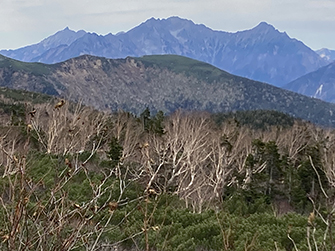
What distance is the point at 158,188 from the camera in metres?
17.5

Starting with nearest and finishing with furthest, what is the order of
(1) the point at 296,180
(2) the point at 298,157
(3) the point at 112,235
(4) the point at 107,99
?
(3) the point at 112,235 → (1) the point at 296,180 → (2) the point at 298,157 → (4) the point at 107,99

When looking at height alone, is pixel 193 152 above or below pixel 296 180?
above

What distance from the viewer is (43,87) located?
175375mm

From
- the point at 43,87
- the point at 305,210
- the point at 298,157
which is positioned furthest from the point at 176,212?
the point at 43,87

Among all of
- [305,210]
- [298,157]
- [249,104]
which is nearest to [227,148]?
[305,210]

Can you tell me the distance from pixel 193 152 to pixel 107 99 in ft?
547

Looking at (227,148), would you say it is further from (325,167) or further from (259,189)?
(325,167)

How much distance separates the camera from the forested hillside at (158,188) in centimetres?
313

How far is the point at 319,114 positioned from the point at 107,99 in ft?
347

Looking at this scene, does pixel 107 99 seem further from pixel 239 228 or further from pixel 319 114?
pixel 239 228

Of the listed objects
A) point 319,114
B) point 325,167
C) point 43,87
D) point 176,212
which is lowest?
point 319,114

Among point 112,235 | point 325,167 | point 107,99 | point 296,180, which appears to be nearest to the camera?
point 112,235

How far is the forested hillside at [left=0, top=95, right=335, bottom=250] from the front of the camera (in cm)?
313

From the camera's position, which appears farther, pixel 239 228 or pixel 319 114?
pixel 319 114
